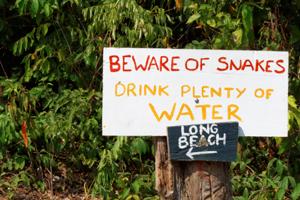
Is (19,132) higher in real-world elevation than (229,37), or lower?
lower

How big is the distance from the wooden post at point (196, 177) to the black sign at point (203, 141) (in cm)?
6

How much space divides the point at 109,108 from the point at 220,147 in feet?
1.38

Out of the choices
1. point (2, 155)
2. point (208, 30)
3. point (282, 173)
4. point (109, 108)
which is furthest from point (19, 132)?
point (109, 108)

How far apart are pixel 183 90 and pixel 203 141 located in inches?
7.7

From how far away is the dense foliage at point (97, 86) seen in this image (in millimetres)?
3961

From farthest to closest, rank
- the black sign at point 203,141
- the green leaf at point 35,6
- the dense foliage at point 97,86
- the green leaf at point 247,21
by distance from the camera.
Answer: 1. the green leaf at point 35,6
2. the dense foliage at point 97,86
3. the green leaf at point 247,21
4. the black sign at point 203,141

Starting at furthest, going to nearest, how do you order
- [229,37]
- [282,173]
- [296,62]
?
[296,62] < [282,173] < [229,37]

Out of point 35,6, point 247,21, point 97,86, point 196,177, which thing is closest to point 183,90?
point 196,177

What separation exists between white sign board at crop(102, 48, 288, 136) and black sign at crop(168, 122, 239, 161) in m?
0.03

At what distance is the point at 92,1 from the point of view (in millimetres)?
4613

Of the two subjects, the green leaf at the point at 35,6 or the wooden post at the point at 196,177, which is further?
the green leaf at the point at 35,6

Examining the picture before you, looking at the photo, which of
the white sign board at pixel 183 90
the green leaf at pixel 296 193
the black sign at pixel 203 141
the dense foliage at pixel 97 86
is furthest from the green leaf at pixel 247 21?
the black sign at pixel 203 141

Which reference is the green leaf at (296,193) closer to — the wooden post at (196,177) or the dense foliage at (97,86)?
the dense foliage at (97,86)

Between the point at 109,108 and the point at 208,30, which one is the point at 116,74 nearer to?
the point at 109,108
